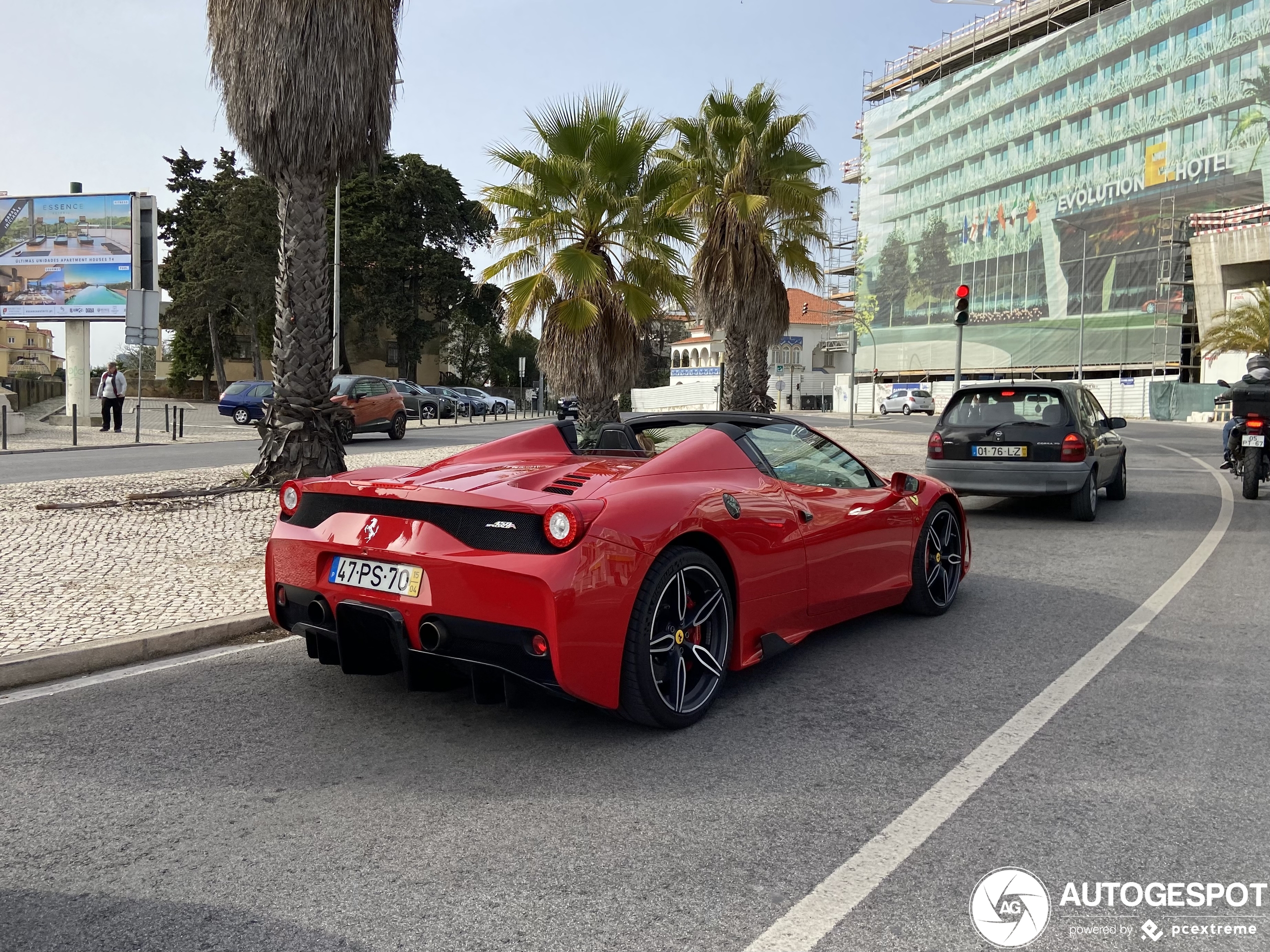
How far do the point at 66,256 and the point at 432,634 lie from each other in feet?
110

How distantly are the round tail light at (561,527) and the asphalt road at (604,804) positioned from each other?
0.80 meters

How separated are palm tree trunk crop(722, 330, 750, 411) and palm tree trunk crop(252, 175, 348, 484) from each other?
470 inches

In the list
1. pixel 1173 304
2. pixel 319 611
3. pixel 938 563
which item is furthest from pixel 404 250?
pixel 319 611

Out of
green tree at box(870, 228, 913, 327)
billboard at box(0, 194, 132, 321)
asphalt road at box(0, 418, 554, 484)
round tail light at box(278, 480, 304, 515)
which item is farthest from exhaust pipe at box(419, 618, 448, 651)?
green tree at box(870, 228, 913, 327)

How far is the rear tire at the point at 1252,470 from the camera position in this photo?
11.9 metres

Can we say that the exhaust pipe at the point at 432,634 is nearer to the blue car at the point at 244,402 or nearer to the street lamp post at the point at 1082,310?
the blue car at the point at 244,402

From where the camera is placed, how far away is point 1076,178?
186 ft

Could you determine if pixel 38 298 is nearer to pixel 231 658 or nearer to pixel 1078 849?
pixel 231 658

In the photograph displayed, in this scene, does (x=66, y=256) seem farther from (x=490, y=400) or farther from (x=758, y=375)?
(x=758, y=375)

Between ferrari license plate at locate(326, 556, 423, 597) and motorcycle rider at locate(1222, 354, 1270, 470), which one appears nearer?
ferrari license plate at locate(326, 556, 423, 597)

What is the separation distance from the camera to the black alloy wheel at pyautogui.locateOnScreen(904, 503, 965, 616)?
586 cm

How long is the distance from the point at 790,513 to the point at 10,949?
3277mm

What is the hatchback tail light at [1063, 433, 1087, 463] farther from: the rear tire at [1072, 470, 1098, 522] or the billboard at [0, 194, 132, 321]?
the billboard at [0, 194, 132, 321]

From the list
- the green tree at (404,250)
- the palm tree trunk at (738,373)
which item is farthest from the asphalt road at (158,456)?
the green tree at (404,250)
